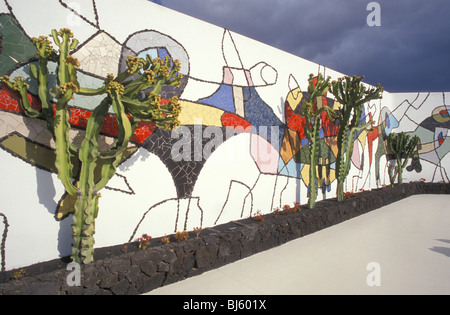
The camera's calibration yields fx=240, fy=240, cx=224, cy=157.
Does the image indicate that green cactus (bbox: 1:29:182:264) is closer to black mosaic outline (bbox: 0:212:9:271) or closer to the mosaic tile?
the mosaic tile

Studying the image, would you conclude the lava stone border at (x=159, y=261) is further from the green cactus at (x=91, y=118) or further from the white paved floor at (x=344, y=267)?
the green cactus at (x=91, y=118)

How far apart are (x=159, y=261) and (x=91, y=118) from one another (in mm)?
1696

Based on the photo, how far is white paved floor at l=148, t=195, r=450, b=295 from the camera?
266cm

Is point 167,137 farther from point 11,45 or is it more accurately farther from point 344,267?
point 344,267

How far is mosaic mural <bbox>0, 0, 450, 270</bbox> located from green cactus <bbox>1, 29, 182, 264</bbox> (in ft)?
0.88

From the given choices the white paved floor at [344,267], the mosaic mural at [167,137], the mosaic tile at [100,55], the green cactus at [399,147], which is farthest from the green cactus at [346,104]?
the mosaic tile at [100,55]

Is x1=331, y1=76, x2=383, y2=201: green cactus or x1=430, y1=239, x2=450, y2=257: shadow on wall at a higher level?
x1=331, y1=76, x2=383, y2=201: green cactus

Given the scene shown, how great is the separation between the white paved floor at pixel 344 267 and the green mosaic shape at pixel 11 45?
9.05 feet

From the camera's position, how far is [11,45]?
242cm

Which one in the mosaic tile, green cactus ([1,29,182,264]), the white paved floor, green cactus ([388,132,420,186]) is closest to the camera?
green cactus ([1,29,182,264])

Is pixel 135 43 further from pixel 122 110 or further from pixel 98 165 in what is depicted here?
pixel 98 165

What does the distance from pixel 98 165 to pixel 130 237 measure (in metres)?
1.02

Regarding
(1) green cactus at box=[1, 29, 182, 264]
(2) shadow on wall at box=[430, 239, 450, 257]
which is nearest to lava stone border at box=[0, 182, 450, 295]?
(1) green cactus at box=[1, 29, 182, 264]
